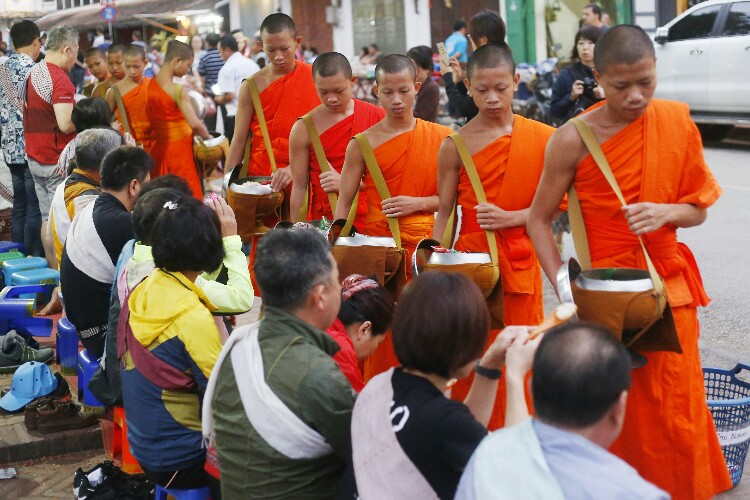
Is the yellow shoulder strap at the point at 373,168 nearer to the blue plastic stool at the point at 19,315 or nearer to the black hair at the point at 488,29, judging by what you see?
the black hair at the point at 488,29

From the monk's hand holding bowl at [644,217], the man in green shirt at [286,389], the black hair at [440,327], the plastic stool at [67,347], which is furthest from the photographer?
the plastic stool at [67,347]

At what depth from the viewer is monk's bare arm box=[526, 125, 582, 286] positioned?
333cm

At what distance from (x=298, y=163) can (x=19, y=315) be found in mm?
2002

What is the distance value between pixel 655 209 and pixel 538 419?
1.28 m

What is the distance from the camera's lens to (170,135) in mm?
7836

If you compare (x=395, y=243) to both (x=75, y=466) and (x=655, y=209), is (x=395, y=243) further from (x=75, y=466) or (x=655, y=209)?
(x=75, y=466)

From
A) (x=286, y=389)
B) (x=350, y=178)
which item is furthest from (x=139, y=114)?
(x=286, y=389)

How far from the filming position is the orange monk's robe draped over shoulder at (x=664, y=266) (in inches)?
127

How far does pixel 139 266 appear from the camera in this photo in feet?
12.2

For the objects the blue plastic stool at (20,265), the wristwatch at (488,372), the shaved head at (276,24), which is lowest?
the blue plastic stool at (20,265)

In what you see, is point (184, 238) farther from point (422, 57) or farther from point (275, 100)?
point (422, 57)

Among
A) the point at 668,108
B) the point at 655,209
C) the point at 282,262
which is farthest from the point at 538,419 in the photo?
the point at 668,108

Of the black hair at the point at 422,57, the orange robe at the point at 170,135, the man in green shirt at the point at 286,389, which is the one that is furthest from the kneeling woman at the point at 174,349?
the orange robe at the point at 170,135

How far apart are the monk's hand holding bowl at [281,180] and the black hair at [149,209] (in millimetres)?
1648
